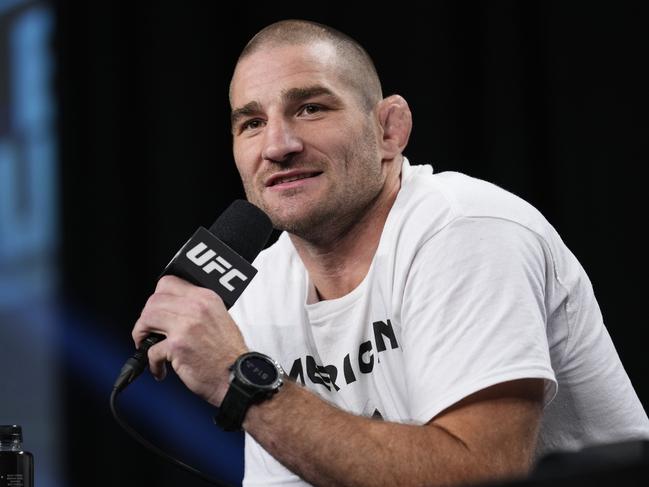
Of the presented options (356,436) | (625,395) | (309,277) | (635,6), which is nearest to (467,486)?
(356,436)

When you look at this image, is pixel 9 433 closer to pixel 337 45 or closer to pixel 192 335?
pixel 192 335

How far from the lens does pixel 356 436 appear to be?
1349mm

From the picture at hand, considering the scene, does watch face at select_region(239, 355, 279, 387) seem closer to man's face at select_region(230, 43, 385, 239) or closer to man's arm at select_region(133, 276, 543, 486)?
man's arm at select_region(133, 276, 543, 486)

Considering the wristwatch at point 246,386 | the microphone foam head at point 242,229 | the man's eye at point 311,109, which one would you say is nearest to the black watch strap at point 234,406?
the wristwatch at point 246,386

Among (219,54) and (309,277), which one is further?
(219,54)

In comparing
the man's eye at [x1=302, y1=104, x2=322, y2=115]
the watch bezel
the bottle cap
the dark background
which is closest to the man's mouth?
the man's eye at [x1=302, y1=104, x2=322, y2=115]

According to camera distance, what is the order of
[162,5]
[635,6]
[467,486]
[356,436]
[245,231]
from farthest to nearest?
[162,5], [635,6], [245,231], [356,436], [467,486]

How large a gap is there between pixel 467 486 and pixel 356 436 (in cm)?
77

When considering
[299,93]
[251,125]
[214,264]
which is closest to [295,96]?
[299,93]

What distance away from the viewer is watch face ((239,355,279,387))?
1.38m

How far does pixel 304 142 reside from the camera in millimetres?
1735

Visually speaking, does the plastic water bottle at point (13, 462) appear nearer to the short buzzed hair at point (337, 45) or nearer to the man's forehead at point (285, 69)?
the man's forehead at point (285, 69)

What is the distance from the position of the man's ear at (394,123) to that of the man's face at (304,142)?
0.07 m

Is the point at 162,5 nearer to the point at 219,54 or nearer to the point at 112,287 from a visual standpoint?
the point at 219,54
